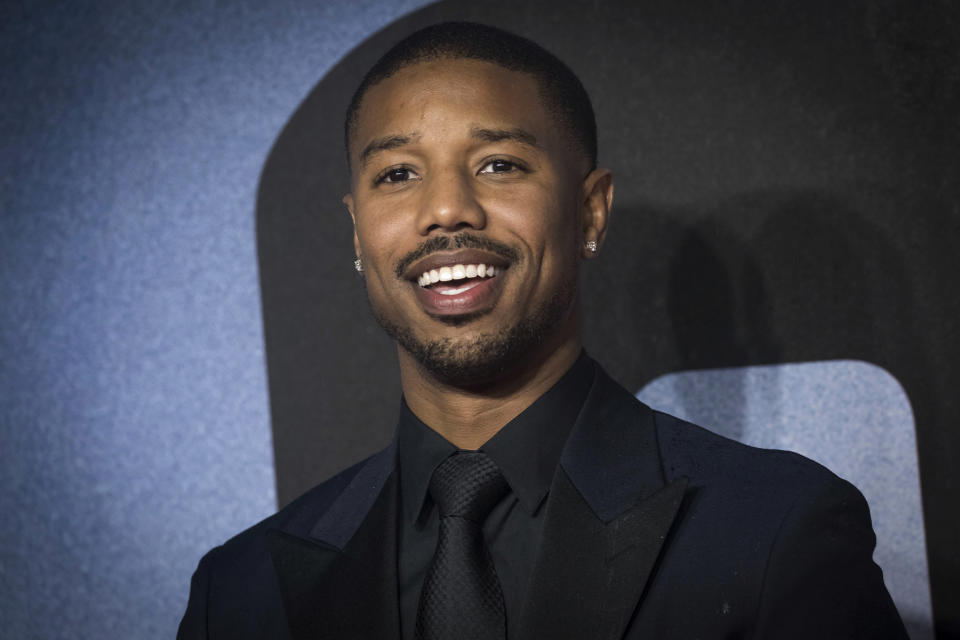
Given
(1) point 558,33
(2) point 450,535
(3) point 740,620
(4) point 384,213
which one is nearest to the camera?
(3) point 740,620

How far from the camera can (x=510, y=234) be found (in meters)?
1.28

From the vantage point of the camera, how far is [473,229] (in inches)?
49.9

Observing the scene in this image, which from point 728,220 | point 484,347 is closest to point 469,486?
point 484,347

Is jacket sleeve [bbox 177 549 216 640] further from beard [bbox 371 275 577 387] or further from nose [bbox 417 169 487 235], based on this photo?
nose [bbox 417 169 487 235]

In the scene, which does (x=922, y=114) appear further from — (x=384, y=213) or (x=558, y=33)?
(x=384, y=213)

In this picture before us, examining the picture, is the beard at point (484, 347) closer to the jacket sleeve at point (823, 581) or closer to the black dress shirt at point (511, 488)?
the black dress shirt at point (511, 488)

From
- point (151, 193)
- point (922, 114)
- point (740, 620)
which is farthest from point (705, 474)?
point (151, 193)

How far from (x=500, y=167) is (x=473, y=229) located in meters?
0.12

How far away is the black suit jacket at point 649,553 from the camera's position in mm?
1098

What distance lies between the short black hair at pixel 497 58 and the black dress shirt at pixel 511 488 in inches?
16.0

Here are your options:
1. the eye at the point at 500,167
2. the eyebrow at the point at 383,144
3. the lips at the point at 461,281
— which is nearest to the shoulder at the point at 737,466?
the lips at the point at 461,281

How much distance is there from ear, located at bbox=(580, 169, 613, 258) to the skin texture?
1.4 inches

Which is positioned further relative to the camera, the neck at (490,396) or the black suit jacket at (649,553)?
the neck at (490,396)

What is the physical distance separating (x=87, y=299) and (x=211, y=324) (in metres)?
0.32
